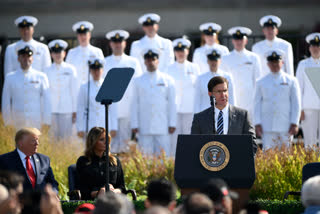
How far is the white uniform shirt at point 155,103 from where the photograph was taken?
13531 millimetres

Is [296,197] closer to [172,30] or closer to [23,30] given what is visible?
[23,30]

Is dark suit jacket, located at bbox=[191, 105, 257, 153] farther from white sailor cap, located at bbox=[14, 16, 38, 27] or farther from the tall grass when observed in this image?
white sailor cap, located at bbox=[14, 16, 38, 27]

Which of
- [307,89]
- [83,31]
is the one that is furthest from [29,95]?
[307,89]

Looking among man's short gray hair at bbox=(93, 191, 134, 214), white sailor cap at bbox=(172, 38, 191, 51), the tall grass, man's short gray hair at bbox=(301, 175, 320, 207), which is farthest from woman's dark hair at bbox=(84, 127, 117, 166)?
white sailor cap at bbox=(172, 38, 191, 51)

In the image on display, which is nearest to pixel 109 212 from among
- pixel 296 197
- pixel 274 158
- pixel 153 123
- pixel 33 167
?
pixel 33 167

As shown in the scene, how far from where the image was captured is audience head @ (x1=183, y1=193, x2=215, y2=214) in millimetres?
5266

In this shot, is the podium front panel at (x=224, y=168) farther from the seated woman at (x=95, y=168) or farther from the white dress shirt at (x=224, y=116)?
the seated woman at (x=95, y=168)

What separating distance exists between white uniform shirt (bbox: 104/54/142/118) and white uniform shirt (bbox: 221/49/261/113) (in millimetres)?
1429

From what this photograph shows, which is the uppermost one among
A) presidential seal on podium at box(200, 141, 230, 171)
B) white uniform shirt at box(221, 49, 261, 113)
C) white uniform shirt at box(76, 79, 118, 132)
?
white uniform shirt at box(221, 49, 261, 113)

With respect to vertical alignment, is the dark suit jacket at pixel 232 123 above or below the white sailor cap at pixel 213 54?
A: below

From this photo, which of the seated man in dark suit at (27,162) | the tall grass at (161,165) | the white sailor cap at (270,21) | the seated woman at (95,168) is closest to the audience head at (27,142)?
the seated man in dark suit at (27,162)

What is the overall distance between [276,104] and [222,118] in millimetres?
5157

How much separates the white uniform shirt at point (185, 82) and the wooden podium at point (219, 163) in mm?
6613

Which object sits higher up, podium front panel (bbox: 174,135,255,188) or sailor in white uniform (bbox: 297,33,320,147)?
sailor in white uniform (bbox: 297,33,320,147)
